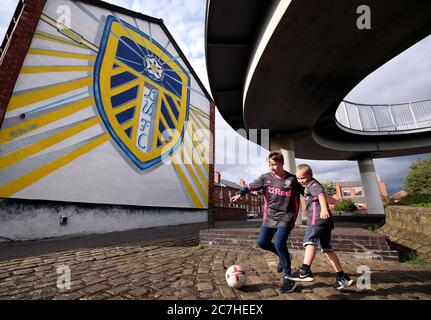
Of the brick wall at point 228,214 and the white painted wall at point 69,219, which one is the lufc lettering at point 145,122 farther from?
the brick wall at point 228,214

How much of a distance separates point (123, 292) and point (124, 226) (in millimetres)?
6910

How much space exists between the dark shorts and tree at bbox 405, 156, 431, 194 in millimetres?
28631

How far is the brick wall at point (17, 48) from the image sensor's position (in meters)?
6.33

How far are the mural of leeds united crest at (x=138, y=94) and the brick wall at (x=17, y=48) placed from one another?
2175mm

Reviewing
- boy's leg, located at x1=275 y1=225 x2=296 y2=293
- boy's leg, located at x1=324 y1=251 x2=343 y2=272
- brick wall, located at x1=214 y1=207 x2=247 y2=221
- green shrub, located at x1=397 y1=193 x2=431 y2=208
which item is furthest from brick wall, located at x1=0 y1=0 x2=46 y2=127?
brick wall, located at x1=214 y1=207 x2=247 y2=221

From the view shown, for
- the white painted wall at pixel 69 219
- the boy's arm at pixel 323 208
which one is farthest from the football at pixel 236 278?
the white painted wall at pixel 69 219

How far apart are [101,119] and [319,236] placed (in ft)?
28.1

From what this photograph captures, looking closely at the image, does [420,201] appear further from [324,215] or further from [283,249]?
[283,249]

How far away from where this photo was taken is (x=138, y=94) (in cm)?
1020

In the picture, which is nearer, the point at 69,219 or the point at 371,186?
the point at 69,219

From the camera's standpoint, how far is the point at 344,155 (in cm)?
1526
